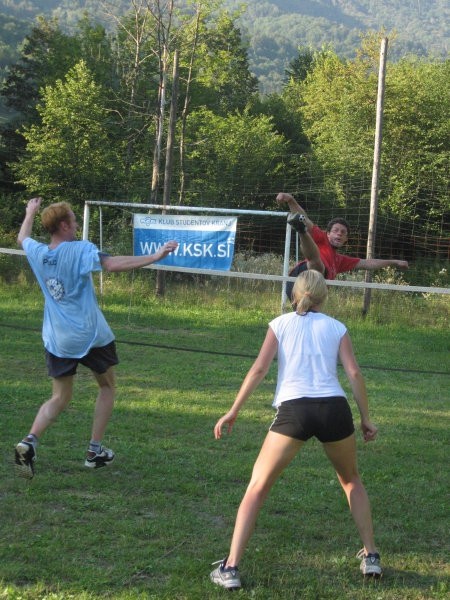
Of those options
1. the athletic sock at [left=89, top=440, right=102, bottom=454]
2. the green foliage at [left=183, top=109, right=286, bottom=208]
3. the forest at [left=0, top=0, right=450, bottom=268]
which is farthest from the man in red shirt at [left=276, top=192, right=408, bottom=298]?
the green foliage at [left=183, top=109, right=286, bottom=208]

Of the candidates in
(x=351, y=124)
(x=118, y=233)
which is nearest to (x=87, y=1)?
(x=351, y=124)

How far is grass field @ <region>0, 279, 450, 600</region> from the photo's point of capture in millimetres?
4211

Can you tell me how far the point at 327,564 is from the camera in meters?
4.48

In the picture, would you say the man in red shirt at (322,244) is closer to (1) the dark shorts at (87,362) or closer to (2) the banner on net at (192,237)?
(1) the dark shorts at (87,362)

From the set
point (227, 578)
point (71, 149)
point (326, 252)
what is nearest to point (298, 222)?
point (326, 252)

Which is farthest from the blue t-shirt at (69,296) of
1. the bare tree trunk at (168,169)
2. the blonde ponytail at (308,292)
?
the bare tree trunk at (168,169)

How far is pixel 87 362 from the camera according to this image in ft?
19.2

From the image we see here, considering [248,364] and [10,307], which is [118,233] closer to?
[10,307]

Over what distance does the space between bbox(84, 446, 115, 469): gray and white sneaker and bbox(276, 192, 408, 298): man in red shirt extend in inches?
87.2

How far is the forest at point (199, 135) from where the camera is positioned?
93.0 feet

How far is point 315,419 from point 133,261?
184cm

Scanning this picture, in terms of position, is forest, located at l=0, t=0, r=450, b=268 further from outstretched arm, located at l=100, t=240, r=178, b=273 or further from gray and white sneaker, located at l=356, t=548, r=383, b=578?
gray and white sneaker, located at l=356, t=548, r=383, b=578

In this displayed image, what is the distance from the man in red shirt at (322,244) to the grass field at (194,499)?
1.57 metres

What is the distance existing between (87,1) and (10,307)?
188053 millimetres
